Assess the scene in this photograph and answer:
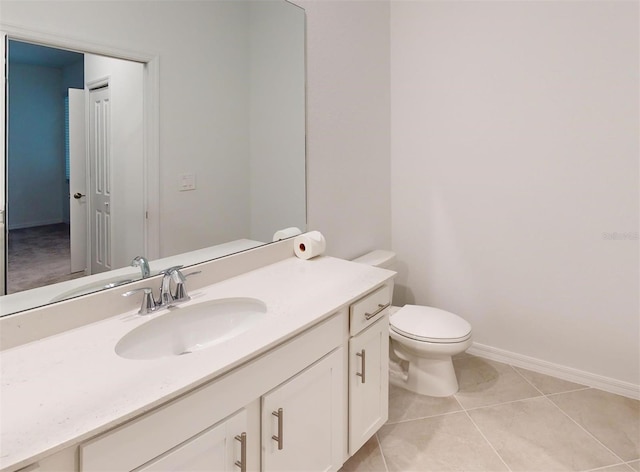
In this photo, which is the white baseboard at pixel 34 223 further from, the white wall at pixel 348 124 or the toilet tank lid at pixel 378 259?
the toilet tank lid at pixel 378 259

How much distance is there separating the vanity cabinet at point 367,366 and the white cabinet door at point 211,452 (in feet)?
1.84

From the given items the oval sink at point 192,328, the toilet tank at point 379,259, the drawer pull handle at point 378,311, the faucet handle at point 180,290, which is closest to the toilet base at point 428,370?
the toilet tank at point 379,259

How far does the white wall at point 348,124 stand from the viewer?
216cm

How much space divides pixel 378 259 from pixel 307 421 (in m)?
1.34

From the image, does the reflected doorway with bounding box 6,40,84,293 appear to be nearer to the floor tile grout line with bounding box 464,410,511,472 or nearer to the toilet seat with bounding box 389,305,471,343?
the toilet seat with bounding box 389,305,471,343

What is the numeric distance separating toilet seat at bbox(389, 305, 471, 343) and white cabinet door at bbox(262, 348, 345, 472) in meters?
0.79

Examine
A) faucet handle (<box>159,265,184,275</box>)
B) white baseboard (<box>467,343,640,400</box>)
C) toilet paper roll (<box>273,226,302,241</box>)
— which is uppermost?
toilet paper roll (<box>273,226,302,241</box>)

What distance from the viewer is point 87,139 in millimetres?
1262

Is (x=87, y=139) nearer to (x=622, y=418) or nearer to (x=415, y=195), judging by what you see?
(x=415, y=195)

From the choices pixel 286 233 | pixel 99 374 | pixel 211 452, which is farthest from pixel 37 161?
pixel 286 233

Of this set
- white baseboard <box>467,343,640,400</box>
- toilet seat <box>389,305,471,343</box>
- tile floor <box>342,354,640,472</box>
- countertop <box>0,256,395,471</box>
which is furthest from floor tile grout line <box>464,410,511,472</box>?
countertop <box>0,256,395,471</box>

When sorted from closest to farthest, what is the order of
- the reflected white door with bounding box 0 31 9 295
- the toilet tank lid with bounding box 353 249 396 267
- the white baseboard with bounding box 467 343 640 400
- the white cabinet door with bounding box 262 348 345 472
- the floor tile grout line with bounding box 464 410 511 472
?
the reflected white door with bounding box 0 31 9 295 < the white cabinet door with bounding box 262 348 345 472 < the floor tile grout line with bounding box 464 410 511 472 < the white baseboard with bounding box 467 343 640 400 < the toilet tank lid with bounding box 353 249 396 267

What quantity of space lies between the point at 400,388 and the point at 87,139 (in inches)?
75.7

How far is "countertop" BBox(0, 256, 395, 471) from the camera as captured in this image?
0.76 metres
